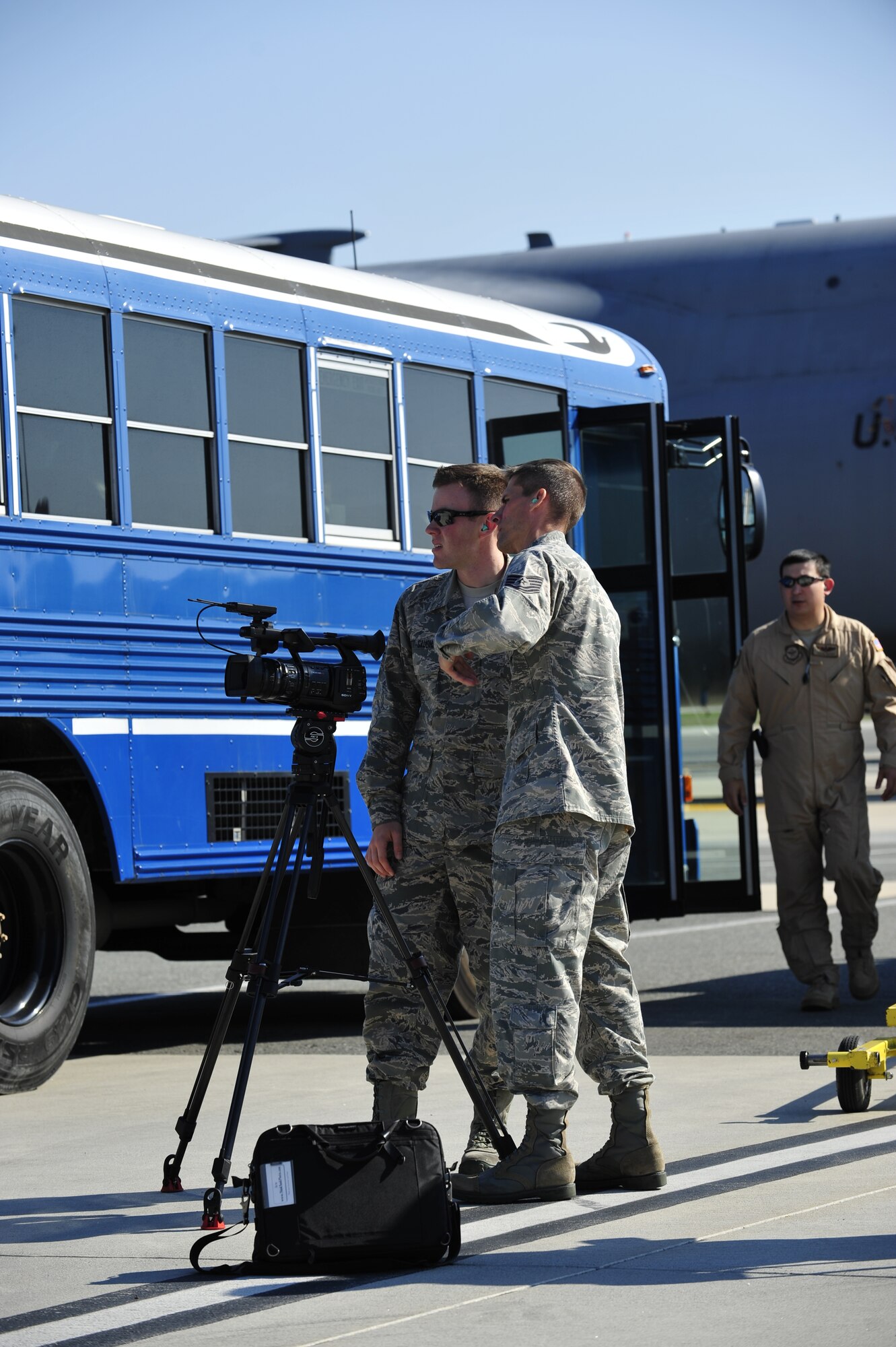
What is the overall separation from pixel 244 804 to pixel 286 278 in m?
2.29

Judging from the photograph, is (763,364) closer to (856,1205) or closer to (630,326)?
(630,326)

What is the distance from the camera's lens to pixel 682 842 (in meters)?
10.4

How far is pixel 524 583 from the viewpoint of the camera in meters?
5.18

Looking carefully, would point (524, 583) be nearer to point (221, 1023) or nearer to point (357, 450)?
point (221, 1023)

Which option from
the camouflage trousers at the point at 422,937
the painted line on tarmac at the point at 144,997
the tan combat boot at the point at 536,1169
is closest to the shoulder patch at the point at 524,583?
the camouflage trousers at the point at 422,937

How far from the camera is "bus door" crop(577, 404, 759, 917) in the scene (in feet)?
33.9

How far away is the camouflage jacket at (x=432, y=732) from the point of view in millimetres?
5562

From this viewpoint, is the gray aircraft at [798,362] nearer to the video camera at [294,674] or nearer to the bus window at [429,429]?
the bus window at [429,429]

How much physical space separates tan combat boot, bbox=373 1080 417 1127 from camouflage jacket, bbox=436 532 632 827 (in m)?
0.77

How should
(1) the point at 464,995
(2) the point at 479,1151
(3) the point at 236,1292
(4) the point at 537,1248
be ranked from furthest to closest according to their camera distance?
(1) the point at 464,995, (2) the point at 479,1151, (4) the point at 537,1248, (3) the point at 236,1292

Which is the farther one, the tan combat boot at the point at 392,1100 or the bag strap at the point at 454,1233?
the tan combat boot at the point at 392,1100

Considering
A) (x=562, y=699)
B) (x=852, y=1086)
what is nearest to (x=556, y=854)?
(x=562, y=699)

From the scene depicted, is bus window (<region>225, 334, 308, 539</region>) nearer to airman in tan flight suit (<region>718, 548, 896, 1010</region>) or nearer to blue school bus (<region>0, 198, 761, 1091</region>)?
blue school bus (<region>0, 198, 761, 1091</region>)

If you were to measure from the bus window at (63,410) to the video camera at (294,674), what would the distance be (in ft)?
8.60
